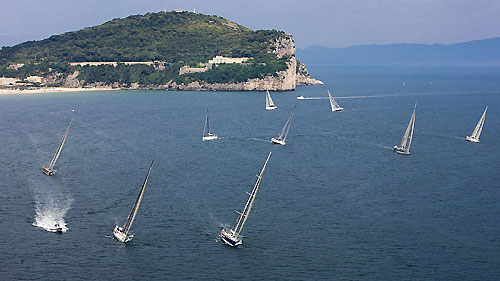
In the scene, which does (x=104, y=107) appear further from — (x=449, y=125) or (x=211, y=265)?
(x=211, y=265)

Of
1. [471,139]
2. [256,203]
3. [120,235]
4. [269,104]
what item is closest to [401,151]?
[471,139]

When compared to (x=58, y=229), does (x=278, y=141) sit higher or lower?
higher

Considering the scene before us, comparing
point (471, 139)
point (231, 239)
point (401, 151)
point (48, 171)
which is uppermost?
point (471, 139)

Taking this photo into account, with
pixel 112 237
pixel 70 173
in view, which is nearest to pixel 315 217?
pixel 112 237

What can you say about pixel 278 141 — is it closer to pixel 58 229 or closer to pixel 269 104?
pixel 58 229

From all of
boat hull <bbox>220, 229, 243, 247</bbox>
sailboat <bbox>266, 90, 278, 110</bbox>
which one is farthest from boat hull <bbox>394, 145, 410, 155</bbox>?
sailboat <bbox>266, 90, 278, 110</bbox>

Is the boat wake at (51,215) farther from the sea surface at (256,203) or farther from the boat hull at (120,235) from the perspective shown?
the boat hull at (120,235)

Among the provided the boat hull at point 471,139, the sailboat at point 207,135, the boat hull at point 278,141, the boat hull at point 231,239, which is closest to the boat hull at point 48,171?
the sailboat at point 207,135
